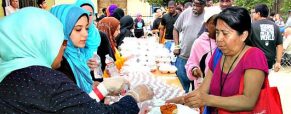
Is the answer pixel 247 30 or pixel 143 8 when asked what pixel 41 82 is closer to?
pixel 247 30

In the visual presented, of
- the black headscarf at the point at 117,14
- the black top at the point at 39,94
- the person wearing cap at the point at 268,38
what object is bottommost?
the person wearing cap at the point at 268,38

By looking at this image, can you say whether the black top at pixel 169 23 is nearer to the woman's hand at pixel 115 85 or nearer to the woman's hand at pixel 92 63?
the woman's hand at pixel 92 63

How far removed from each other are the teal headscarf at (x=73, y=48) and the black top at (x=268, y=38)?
147 inches

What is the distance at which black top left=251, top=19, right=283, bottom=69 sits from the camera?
5465 mm

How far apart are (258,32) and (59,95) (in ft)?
15.3

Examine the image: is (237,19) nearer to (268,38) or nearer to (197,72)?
(197,72)

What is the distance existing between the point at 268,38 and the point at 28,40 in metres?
4.58

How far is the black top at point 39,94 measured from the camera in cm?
138

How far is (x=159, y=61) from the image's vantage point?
4688 mm

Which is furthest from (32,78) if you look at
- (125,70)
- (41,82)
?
(125,70)

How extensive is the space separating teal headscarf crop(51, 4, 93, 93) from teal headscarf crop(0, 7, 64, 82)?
50cm

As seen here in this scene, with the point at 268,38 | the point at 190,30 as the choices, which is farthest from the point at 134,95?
the point at 268,38

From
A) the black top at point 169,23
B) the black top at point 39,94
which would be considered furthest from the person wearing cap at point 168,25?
the black top at point 39,94

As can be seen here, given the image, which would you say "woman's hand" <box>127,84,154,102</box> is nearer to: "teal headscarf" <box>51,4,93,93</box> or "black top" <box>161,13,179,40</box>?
"teal headscarf" <box>51,4,93,93</box>
